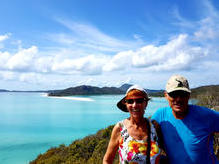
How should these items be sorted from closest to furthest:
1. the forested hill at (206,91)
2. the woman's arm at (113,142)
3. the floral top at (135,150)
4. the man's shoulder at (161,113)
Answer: the floral top at (135,150) → the woman's arm at (113,142) → the man's shoulder at (161,113) → the forested hill at (206,91)

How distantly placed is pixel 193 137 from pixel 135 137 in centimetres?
50

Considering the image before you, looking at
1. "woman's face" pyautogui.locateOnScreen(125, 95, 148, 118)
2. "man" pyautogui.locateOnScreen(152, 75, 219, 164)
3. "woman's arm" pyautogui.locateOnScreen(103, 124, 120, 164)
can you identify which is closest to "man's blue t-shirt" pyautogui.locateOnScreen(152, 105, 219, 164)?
"man" pyautogui.locateOnScreen(152, 75, 219, 164)

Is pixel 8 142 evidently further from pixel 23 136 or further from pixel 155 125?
pixel 155 125

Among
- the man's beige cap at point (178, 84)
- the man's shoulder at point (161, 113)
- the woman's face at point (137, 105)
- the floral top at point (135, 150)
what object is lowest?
the floral top at point (135, 150)

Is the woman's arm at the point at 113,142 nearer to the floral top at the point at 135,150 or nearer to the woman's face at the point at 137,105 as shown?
the floral top at the point at 135,150

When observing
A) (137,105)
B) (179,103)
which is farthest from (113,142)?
(179,103)

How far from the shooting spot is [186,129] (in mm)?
1709

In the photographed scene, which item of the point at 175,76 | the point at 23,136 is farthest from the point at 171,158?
the point at 23,136

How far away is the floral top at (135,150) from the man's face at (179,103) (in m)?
0.28

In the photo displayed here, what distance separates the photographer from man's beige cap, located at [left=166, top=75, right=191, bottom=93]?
5.77 feet

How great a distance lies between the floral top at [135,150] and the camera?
62.2 inches

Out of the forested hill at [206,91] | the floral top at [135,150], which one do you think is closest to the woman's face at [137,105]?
the floral top at [135,150]

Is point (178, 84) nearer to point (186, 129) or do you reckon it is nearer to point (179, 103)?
point (179, 103)

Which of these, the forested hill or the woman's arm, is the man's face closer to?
the woman's arm
